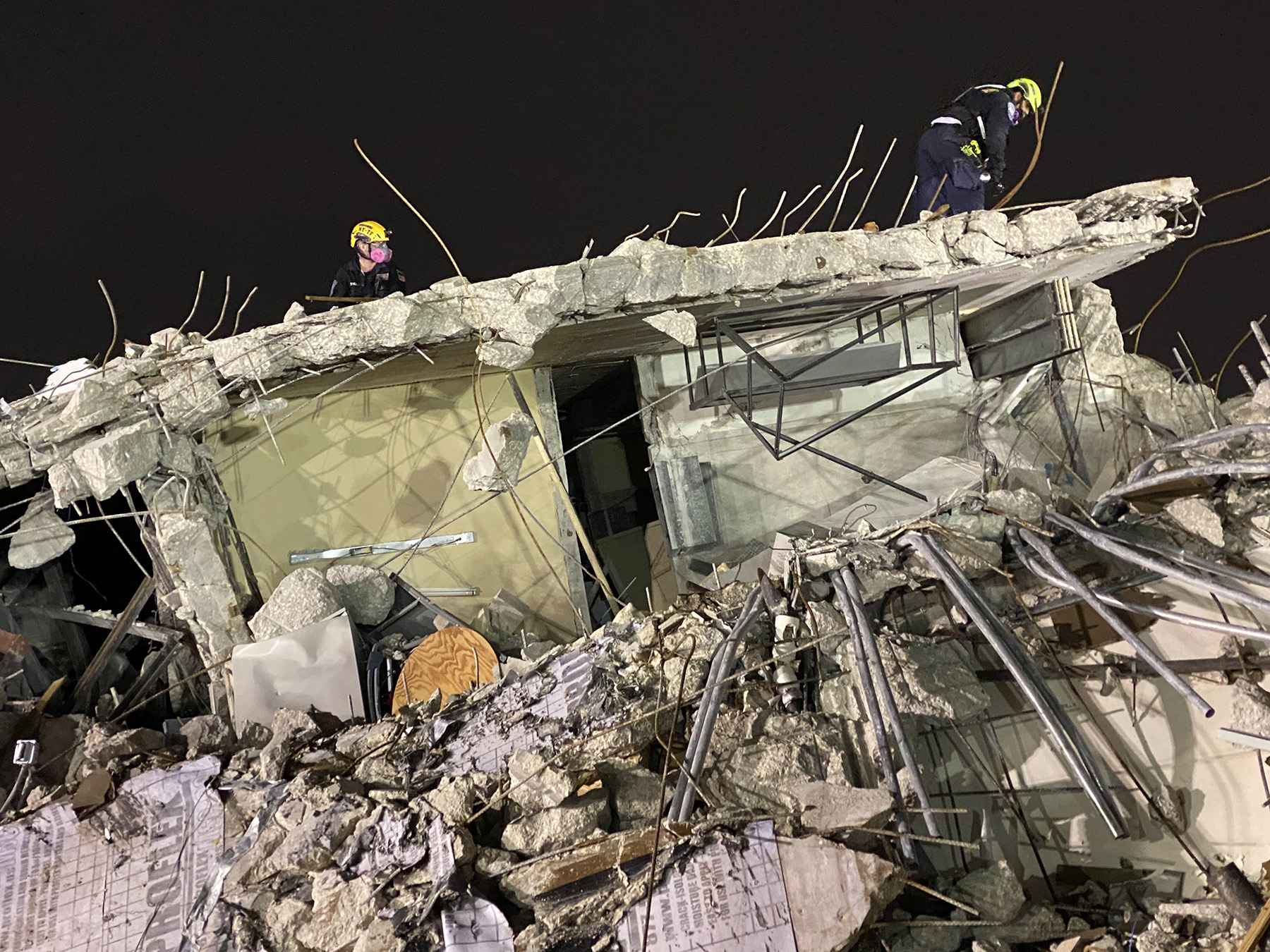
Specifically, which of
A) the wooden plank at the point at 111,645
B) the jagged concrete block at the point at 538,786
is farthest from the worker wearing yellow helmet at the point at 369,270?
the jagged concrete block at the point at 538,786

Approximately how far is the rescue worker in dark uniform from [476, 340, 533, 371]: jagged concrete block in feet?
9.39

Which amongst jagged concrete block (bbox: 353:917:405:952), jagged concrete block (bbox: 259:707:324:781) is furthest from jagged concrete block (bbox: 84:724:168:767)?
jagged concrete block (bbox: 353:917:405:952)

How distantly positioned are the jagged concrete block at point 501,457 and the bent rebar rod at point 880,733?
9.26 feet

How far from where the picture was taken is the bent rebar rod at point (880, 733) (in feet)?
8.46

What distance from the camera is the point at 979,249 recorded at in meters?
4.45

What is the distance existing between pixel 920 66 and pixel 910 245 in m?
4.22

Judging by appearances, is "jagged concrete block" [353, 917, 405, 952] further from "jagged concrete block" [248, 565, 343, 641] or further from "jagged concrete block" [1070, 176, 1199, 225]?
"jagged concrete block" [1070, 176, 1199, 225]

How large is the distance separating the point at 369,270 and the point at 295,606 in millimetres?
Answer: 2355

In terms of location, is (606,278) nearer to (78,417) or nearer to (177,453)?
(177,453)

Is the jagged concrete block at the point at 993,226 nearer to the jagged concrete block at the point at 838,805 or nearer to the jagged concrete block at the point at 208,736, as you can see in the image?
the jagged concrete block at the point at 838,805

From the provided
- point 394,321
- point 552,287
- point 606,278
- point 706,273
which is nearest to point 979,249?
point 706,273

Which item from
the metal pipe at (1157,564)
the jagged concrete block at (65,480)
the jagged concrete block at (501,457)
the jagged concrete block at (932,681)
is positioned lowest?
the jagged concrete block at (932,681)

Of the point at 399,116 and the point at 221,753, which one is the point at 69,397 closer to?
the point at 221,753

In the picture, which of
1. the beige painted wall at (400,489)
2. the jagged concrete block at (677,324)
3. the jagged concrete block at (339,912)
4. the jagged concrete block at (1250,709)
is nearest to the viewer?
the jagged concrete block at (339,912)
